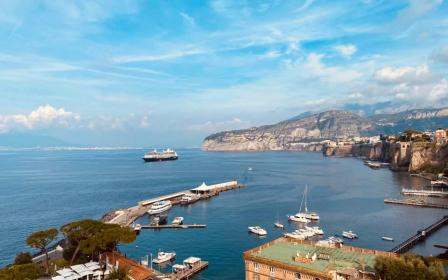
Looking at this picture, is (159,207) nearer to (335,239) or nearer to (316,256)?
(335,239)

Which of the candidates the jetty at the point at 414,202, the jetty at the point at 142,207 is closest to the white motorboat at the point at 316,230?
the jetty at the point at 414,202

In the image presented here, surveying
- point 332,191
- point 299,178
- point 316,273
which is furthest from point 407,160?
point 316,273

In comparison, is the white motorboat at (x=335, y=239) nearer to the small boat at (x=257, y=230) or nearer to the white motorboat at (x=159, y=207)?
the small boat at (x=257, y=230)

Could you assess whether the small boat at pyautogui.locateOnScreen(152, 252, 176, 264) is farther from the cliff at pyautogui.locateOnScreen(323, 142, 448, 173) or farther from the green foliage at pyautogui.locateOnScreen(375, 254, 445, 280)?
the cliff at pyautogui.locateOnScreen(323, 142, 448, 173)

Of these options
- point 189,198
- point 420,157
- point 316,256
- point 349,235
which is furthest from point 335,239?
point 420,157

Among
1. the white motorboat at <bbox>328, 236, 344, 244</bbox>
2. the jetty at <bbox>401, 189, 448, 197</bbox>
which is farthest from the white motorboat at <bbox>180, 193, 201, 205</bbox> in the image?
the jetty at <bbox>401, 189, 448, 197</bbox>

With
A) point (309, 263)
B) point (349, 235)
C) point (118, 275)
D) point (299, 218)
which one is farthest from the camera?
point (299, 218)
